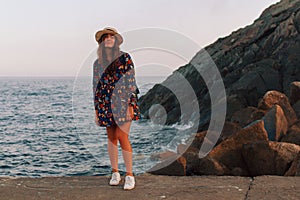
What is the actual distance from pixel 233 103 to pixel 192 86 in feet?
24.6

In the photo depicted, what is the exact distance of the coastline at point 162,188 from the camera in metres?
3.93

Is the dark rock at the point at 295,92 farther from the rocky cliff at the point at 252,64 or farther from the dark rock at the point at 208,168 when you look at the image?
the dark rock at the point at 208,168

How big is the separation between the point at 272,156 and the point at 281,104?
4972 mm

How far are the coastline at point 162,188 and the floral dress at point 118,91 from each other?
0.78 meters

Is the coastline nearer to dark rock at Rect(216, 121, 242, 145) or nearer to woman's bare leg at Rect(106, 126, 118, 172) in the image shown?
woman's bare leg at Rect(106, 126, 118, 172)

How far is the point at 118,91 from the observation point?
423 centimetres

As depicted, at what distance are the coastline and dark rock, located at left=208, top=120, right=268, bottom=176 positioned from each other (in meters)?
3.39

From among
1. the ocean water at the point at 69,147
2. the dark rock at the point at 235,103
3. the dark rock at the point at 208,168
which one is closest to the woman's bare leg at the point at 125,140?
the dark rock at the point at 208,168

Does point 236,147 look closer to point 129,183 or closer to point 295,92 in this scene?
point 129,183

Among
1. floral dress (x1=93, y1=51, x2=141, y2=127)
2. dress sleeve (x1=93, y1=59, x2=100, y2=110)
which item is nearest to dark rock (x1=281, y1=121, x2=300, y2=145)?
floral dress (x1=93, y1=51, x2=141, y2=127)

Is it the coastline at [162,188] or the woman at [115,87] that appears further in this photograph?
the woman at [115,87]

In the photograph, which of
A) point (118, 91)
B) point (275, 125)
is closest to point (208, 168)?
point (275, 125)

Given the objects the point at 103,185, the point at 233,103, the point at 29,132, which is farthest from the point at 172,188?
the point at 29,132

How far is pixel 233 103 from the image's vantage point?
55.6ft
